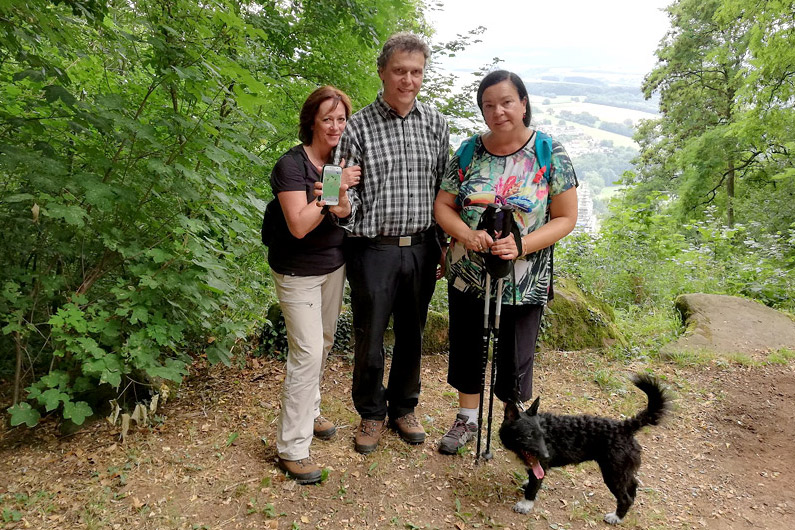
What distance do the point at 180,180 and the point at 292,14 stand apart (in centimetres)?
222

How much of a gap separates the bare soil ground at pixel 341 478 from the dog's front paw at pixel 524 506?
41 mm

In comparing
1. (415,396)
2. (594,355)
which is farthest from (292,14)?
(594,355)

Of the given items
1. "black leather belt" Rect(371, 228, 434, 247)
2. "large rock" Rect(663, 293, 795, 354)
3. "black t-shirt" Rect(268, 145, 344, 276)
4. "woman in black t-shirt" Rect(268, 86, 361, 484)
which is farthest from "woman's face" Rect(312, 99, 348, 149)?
"large rock" Rect(663, 293, 795, 354)

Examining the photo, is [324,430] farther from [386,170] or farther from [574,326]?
[574,326]

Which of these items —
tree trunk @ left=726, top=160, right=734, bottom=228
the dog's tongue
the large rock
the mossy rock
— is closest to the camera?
the dog's tongue

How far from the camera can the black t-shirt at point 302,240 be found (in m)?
2.46

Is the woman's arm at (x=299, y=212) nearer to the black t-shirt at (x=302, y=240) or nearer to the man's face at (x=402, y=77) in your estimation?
the black t-shirt at (x=302, y=240)

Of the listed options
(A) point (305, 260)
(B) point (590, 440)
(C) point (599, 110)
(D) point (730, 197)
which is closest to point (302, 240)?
(A) point (305, 260)

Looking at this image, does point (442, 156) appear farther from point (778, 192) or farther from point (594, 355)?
point (778, 192)

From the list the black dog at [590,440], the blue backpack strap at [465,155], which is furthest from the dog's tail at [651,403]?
the blue backpack strap at [465,155]

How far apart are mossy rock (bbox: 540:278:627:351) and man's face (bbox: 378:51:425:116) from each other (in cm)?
307

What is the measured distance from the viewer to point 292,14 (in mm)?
4148

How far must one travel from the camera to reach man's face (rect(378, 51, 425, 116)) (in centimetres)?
253

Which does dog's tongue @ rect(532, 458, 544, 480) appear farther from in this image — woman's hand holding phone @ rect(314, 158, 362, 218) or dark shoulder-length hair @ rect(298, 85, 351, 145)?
dark shoulder-length hair @ rect(298, 85, 351, 145)
